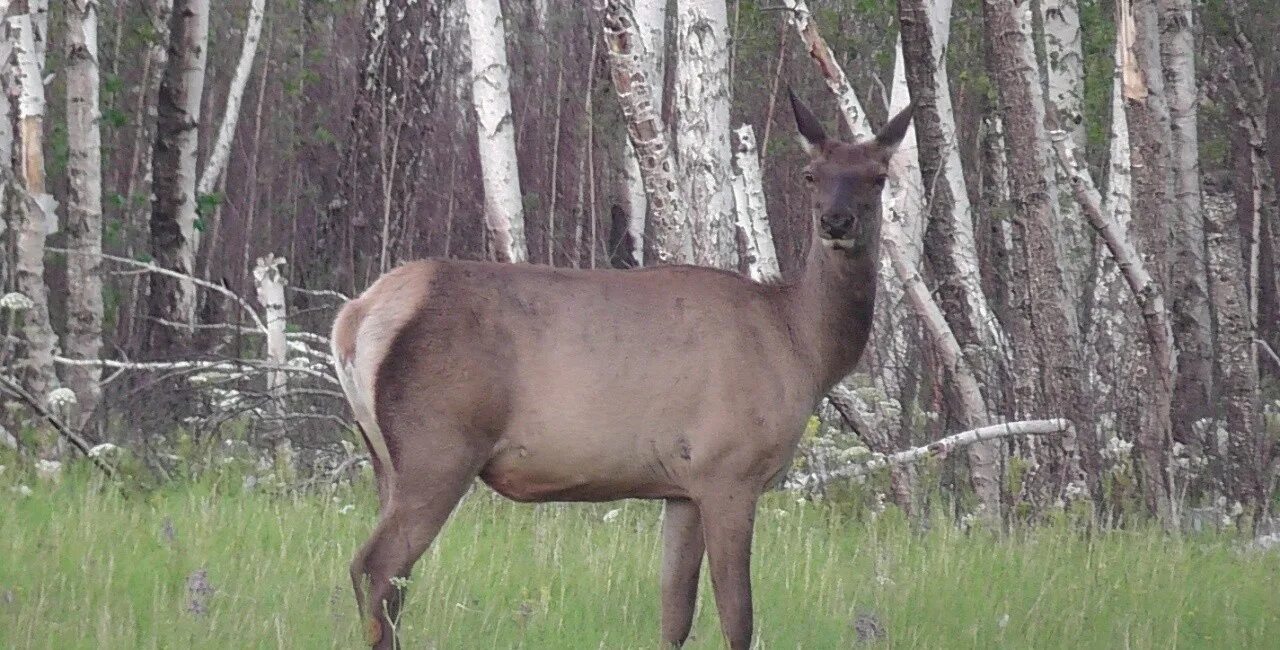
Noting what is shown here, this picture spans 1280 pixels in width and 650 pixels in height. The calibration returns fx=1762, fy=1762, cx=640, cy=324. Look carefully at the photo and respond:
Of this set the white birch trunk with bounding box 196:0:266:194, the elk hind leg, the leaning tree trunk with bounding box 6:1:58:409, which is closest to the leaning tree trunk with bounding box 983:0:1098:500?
the elk hind leg

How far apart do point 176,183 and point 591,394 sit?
25.7 ft

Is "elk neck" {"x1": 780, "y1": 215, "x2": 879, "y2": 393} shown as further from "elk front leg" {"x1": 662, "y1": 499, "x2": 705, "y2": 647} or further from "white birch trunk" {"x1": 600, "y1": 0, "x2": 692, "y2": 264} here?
"white birch trunk" {"x1": 600, "y1": 0, "x2": 692, "y2": 264}

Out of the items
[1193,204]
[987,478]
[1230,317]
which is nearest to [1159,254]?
[1193,204]

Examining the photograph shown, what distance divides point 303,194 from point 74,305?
11.3m

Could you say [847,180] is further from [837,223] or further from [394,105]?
[394,105]

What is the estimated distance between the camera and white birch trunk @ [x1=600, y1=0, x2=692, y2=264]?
8656 millimetres

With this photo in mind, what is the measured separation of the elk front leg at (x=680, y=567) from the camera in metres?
5.97

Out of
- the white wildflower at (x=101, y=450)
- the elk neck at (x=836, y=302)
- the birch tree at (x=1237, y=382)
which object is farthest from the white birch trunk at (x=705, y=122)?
the birch tree at (x=1237, y=382)

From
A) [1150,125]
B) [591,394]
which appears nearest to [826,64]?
[1150,125]

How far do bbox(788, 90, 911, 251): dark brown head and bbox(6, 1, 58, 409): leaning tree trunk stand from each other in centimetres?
415

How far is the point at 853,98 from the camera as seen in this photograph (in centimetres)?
1011

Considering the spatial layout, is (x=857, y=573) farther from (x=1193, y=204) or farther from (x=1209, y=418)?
(x=1193, y=204)

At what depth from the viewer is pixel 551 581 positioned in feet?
21.4

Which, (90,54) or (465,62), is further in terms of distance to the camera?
(465,62)
